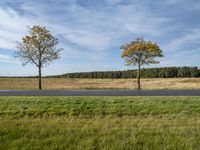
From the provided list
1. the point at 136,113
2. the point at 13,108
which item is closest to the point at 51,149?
the point at 136,113

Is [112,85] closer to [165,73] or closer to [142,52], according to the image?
[142,52]

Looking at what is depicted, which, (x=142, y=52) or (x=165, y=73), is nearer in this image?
(x=142, y=52)

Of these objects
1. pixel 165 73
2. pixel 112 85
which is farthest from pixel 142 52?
pixel 165 73

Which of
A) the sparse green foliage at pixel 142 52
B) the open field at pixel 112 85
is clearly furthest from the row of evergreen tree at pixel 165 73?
the sparse green foliage at pixel 142 52

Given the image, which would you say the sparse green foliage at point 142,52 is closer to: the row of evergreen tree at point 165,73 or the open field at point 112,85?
the open field at point 112,85

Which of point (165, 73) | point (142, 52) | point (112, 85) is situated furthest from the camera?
point (165, 73)

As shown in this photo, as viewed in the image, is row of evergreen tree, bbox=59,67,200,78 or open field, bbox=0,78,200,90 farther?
row of evergreen tree, bbox=59,67,200,78

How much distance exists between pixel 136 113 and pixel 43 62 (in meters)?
21.2

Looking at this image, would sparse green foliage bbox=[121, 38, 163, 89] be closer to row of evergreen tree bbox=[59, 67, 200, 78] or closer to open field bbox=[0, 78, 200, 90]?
open field bbox=[0, 78, 200, 90]

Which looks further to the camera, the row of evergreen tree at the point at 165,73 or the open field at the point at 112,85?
the row of evergreen tree at the point at 165,73

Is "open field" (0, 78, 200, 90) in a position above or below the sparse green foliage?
below

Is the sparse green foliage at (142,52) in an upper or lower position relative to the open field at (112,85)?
upper


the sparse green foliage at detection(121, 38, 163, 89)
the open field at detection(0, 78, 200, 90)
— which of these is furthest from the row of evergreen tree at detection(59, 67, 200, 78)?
the sparse green foliage at detection(121, 38, 163, 89)

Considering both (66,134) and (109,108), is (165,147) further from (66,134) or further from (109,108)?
(109,108)
